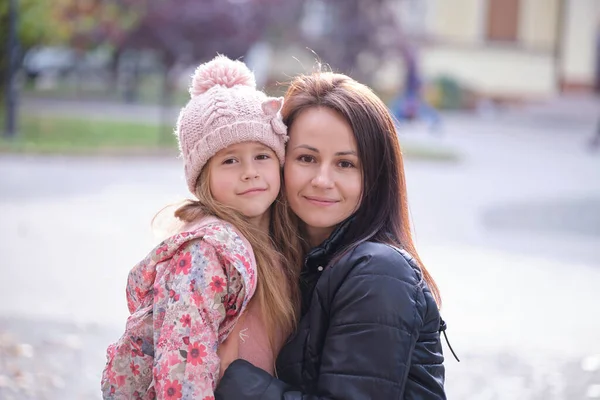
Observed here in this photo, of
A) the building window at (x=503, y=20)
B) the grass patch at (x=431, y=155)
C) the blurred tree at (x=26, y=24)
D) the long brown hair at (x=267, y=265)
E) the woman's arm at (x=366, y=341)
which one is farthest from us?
the building window at (x=503, y=20)

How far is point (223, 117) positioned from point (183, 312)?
0.59 metres

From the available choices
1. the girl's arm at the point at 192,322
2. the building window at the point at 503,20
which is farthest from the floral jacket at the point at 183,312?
the building window at the point at 503,20

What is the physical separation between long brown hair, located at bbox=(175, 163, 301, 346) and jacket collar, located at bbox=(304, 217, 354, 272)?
0.08 m

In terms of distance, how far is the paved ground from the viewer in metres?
5.94

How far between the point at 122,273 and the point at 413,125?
59.7 feet

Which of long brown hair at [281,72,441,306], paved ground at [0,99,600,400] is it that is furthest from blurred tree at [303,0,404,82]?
long brown hair at [281,72,441,306]

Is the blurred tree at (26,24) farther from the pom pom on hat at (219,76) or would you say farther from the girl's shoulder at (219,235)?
the girl's shoulder at (219,235)

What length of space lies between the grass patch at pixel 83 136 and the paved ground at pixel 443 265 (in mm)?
627

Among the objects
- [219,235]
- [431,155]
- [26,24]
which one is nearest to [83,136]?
[26,24]

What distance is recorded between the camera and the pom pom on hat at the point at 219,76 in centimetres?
279

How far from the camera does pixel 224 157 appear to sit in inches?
107

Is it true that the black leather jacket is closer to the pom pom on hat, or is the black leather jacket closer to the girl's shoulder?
the girl's shoulder

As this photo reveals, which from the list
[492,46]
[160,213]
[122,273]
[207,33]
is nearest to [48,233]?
[122,273]

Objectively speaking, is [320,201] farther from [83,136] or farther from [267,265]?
[83,136]
